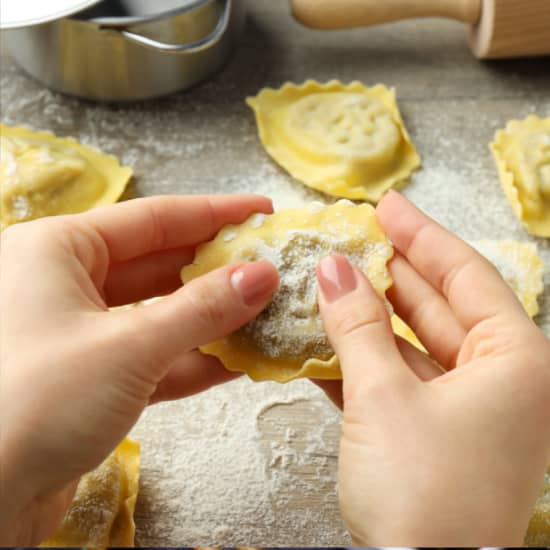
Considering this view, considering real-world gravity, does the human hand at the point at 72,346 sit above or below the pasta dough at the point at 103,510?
above

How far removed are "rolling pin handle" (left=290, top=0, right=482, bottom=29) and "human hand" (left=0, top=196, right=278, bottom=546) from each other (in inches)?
34.6

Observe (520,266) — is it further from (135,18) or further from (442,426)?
(135,18)

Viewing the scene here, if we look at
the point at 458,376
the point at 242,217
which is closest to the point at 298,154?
the point at 242,217

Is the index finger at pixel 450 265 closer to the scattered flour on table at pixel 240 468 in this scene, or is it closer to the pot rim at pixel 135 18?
the scattered flour on table at pixel 240 468

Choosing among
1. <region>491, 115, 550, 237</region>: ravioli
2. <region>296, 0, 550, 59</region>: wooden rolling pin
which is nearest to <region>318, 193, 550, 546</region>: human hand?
<region>491, 115, 550, 237</region>: ravioli

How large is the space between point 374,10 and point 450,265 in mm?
880

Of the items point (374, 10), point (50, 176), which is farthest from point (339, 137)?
point (50, 176)

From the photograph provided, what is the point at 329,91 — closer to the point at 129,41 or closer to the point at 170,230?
the point at 129,41

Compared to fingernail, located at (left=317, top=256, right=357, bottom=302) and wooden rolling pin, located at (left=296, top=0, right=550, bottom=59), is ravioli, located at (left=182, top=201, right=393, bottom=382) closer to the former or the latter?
fingernail, located at (left=317, top=256, right=357, bottom=302)

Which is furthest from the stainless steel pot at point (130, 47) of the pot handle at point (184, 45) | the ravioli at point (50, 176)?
the ravioli at point (50, 176)

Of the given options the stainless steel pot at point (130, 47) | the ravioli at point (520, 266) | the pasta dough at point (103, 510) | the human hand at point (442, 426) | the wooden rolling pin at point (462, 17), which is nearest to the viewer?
the human hand at point (442, 426)

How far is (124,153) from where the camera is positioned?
1.53 meters

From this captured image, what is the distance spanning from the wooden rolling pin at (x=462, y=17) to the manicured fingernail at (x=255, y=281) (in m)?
0.92

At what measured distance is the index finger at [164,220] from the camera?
0.97 meters
